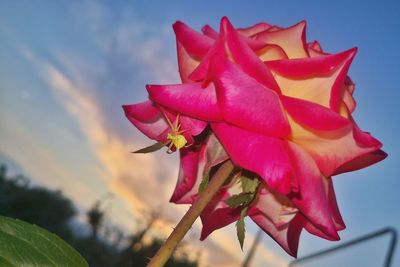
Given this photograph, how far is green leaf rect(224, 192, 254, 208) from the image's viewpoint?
280mm

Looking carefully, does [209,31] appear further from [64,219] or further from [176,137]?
[64,219]

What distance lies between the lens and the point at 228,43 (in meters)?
0.28

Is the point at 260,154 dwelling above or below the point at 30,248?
above

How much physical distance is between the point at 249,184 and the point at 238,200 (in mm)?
19

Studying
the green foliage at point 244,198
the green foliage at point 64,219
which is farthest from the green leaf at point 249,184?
the green foliage at point 64,219

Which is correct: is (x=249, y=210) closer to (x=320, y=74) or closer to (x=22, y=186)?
(x=320, y=74)

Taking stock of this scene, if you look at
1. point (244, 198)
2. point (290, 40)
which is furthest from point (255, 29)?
point (244, 198)

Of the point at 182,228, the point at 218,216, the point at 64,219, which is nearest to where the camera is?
the point at 182,228

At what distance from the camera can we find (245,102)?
0.27 m

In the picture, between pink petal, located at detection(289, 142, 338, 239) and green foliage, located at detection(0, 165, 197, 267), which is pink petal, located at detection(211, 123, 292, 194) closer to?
pink petal, located at detection(289, 142, 338, 239)

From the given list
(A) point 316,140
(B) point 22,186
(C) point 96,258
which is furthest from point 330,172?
(B) point 22,186

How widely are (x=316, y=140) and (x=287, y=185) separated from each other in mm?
58

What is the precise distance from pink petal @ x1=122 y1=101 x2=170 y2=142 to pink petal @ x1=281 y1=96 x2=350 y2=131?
9 cm

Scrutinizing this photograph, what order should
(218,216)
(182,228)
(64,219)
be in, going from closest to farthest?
(182,228) < (218,216) < (64,219)
